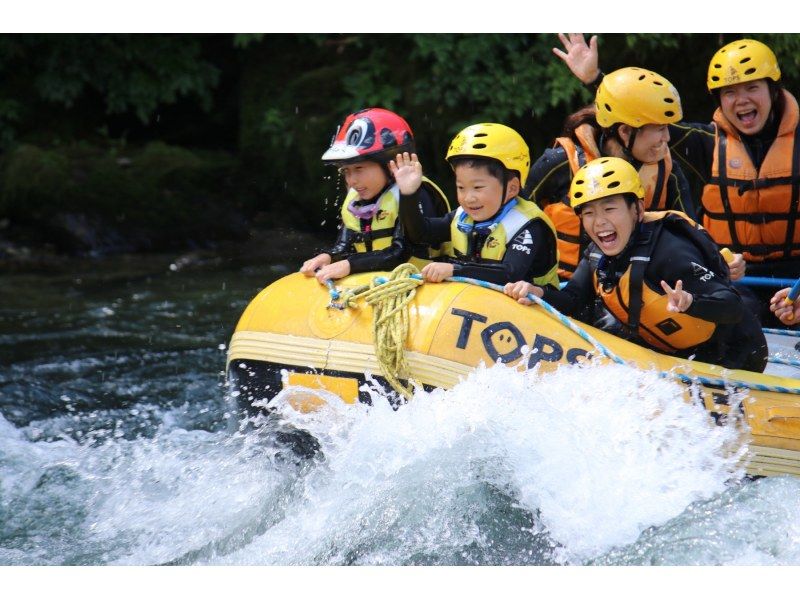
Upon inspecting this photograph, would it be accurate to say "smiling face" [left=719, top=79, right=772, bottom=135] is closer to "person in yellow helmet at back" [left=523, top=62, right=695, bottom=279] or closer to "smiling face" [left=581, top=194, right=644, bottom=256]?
"person in yellow helmet at back" [left=523, top=62, right=695, bottom=279]

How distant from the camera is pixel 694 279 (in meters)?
4.10

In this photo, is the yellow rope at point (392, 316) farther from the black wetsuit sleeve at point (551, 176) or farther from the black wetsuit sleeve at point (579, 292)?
the black wetsuit sleeve at point (551, 176)

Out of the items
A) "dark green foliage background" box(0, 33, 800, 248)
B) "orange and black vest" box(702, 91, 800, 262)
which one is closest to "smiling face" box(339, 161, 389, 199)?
"orange and black vest" box(702, 91, 800, 262)

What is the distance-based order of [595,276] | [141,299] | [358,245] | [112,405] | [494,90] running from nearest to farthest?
[595,276]
[358,245]
[112,405]
[141,299]
[494,90]

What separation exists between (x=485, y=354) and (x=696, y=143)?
6.71 feet

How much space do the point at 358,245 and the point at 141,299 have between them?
3.76m

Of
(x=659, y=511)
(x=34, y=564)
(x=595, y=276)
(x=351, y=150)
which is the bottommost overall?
(x=34, y=564)

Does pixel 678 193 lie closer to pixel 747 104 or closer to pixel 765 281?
pixel 747 104

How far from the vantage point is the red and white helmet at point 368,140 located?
14.9ft

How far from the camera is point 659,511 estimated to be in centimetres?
404

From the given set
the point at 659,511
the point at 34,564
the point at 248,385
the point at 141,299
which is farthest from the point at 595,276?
the point at 141,299

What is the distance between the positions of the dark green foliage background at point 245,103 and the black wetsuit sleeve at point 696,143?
11.9 feet

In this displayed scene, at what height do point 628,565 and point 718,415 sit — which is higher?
point 718,415

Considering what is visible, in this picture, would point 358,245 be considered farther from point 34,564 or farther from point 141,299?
point 141,299
